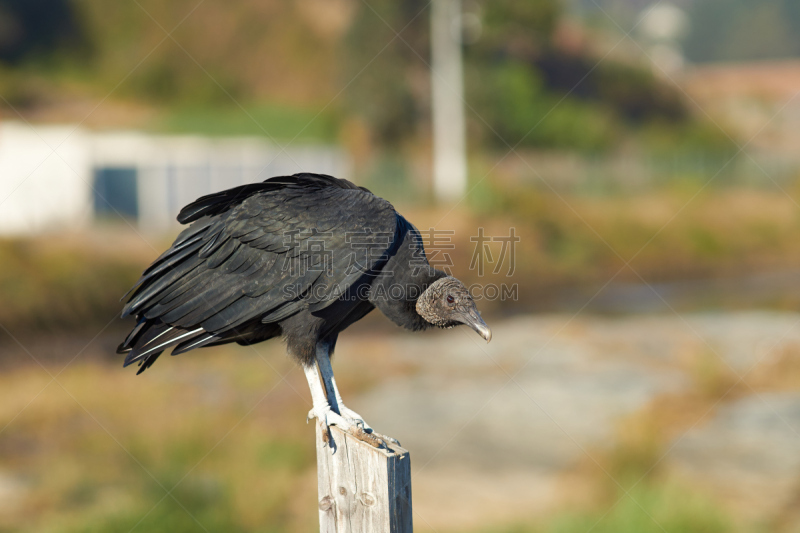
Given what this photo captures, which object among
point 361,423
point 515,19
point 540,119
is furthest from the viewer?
point 540,119

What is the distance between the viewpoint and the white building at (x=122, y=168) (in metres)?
16.7

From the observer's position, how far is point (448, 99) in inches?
835

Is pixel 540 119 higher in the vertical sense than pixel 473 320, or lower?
higher

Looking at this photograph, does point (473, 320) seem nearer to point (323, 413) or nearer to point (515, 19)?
point (323, 413)

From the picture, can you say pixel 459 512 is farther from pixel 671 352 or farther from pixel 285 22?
pixel 285 22

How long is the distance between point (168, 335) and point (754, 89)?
36233 mm

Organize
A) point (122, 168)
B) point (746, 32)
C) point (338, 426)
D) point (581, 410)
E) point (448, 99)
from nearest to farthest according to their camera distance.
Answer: point (338, 426)
point (581, 410)
point (122, 168)
point (448, 99)
point (746, 32)

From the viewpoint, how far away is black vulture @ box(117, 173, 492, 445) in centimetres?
308

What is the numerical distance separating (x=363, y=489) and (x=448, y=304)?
2.87ft

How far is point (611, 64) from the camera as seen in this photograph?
33781 mm

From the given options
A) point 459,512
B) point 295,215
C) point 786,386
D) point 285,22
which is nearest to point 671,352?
point 786,386

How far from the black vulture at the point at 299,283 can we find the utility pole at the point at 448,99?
1561cm

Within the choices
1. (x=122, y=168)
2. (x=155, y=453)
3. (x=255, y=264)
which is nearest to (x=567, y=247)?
(x=122, y=168)

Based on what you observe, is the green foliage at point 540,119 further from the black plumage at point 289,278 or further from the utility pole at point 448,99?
the black plumage at point 289,278
